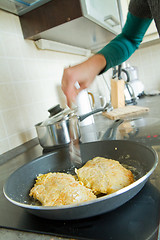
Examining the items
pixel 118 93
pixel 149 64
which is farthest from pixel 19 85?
pixel 149 64

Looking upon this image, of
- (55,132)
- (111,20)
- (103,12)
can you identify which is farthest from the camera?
(111,20)

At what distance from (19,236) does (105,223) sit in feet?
0.48

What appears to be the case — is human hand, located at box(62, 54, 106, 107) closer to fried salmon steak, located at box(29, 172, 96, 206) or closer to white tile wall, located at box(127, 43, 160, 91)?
fried salmon steak, located at box(29, 172, 96, 206)

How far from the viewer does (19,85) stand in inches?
37.7

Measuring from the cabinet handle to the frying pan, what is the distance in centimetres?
90

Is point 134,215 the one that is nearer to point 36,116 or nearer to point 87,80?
point 87,80

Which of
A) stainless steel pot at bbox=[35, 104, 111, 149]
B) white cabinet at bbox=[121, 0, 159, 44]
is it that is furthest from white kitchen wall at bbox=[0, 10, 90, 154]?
white cabinet at bbox=[121, 0, 159, 44]

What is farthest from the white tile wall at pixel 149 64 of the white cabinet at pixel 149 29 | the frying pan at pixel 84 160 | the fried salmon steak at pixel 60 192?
the fried salmon steak at pixel 60 192

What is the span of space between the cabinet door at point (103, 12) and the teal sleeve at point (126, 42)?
0.17 metres

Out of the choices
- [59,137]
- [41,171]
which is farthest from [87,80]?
[41,171]

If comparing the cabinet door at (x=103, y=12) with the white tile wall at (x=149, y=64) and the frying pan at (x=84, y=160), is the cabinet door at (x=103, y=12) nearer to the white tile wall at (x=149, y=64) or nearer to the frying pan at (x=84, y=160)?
the frying pan at (x=84, y=160)

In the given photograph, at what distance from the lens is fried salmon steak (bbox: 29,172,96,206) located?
14.2 inches

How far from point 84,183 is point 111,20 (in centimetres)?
116

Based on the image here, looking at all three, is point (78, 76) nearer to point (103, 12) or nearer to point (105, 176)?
point (105, 176)
